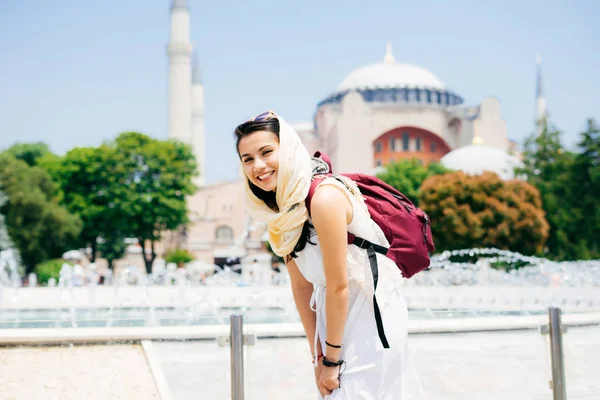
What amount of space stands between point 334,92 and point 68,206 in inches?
1129

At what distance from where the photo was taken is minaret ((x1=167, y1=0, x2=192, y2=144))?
40.2m

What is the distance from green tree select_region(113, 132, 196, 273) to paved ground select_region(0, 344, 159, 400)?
23.9 m

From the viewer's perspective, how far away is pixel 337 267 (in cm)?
191

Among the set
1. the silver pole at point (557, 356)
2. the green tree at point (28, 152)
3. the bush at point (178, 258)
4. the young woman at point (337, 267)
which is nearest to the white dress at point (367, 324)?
the young woman at point (337, 267)

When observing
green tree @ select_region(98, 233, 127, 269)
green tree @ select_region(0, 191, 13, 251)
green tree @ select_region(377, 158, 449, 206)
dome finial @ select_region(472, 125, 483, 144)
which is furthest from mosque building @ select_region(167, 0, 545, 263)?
green tree @ select_region(0, 191, 13, 251)

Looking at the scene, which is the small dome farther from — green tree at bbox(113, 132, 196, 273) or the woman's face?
the woman's face

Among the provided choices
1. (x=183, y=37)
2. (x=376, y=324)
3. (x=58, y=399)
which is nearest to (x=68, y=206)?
(x=183, y=37)

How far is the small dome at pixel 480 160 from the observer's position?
3709cm

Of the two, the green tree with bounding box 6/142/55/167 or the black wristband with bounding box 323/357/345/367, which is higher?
the green tree with bounding box 6/142/55/167

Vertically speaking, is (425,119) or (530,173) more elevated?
(425,119)

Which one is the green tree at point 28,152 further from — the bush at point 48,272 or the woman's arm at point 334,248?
the woman's arm at point 334,248

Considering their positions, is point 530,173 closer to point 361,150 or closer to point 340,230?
point 361,150

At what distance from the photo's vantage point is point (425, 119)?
44969 millimetres

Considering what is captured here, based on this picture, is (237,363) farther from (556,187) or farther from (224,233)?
(224,233)
